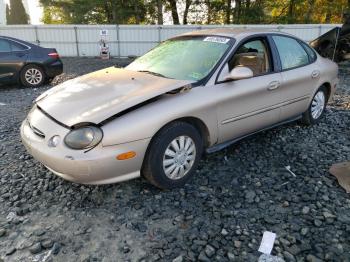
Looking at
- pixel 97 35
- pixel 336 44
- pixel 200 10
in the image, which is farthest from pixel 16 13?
pixel 336 44

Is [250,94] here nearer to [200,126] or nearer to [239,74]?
[239,74]

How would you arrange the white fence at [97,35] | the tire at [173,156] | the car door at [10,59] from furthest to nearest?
the white fence at [97,35]
the car door at [10,59]
the tire at [173,156]

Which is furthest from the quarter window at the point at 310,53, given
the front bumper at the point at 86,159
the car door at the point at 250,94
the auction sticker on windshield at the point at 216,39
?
the front bumper at the point at 86,159

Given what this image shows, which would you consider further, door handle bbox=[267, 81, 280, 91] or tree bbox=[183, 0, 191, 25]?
tree bbox=[183, 0, 191, 25]

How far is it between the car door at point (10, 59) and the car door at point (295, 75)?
6.71 m

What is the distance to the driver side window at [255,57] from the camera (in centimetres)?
421

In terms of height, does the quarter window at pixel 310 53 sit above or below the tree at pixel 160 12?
below

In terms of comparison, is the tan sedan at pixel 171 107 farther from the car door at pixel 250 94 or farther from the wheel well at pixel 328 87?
the wheel well at pixel 328 87

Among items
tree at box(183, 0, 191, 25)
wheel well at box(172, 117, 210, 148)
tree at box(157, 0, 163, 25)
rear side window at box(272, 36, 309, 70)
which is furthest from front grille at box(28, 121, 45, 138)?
tree at box(183, 0, 191, 25)

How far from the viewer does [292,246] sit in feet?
8.98

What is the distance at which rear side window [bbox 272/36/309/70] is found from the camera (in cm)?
451

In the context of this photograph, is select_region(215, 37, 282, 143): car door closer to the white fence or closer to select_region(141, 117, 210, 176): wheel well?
select_region(141, 117, 210, 176): wheel well

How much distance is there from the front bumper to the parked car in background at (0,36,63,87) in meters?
6.11

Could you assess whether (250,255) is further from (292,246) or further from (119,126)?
(119,126)
